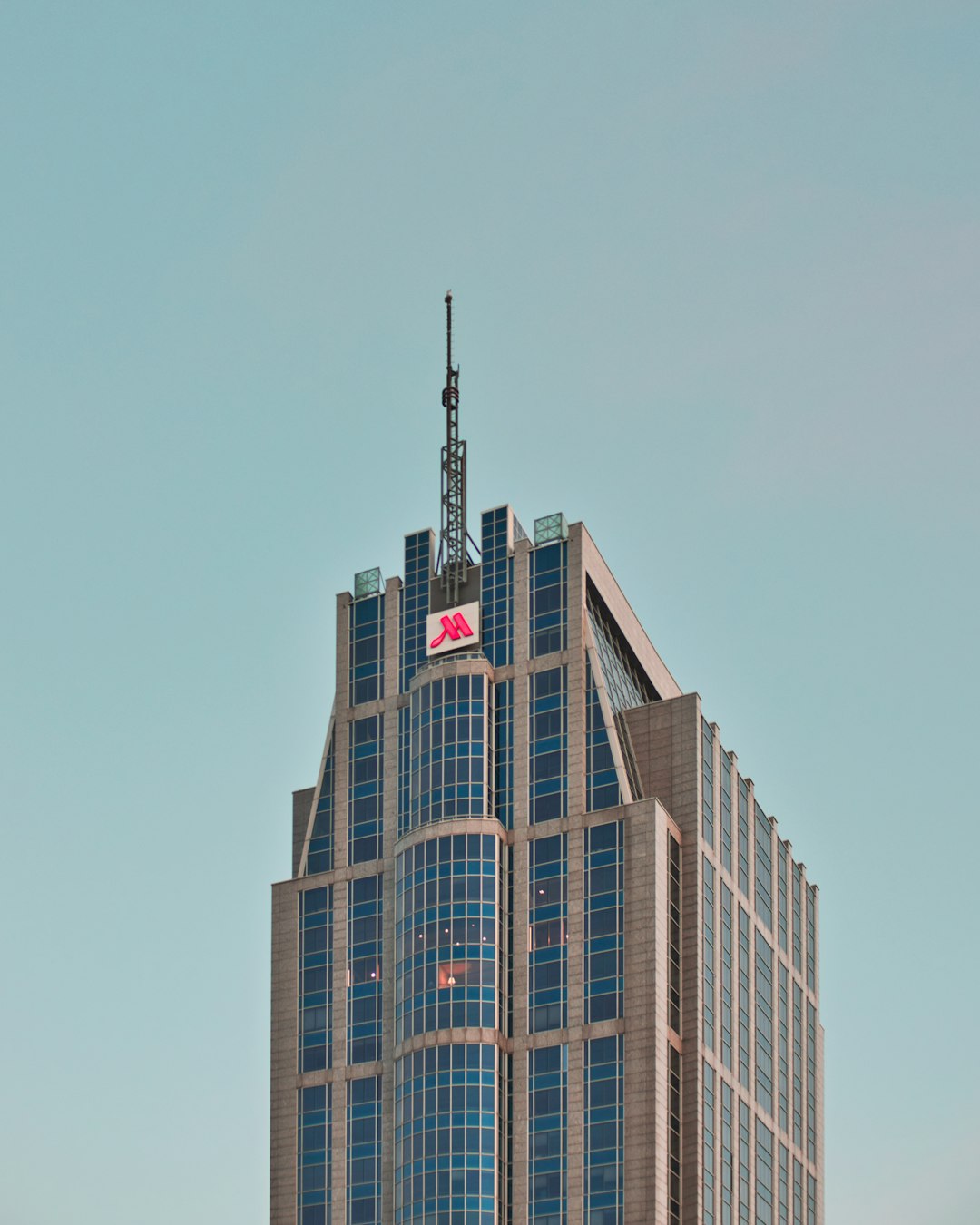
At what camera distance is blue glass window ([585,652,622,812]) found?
631ft

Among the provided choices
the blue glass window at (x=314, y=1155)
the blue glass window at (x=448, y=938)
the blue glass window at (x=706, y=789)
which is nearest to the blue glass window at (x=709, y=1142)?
the blue glass window at (x=448, y=938)

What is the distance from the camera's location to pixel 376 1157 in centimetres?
19288

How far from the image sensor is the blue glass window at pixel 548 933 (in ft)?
619

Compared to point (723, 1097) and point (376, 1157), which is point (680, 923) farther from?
point (376, 1157)

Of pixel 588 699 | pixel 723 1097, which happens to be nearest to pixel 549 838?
pixel 588 699

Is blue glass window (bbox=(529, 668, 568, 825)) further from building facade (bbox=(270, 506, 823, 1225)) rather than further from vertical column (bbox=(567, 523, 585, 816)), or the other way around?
vertical column (bbox=(567, 523, 585, 816))

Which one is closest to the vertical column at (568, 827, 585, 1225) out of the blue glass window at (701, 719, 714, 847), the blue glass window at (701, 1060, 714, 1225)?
the blue glass window at (701, 1060, 714, 1225)

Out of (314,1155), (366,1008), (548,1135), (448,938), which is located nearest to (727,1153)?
(548,1135)

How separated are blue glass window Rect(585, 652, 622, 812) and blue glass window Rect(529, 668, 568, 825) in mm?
1822

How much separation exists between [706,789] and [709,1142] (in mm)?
27710

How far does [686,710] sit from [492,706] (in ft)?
50.5

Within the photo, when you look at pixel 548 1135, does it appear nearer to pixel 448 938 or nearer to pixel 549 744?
pixel 448 938

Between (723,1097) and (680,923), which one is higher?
(680,923)

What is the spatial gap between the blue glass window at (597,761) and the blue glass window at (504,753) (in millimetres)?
6619
